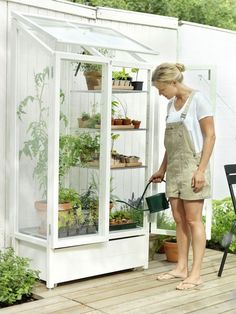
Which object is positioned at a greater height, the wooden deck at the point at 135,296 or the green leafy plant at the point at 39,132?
the green leafy plant at the point at 39,132

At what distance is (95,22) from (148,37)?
2.44 feet

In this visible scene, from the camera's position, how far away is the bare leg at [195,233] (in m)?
4.66

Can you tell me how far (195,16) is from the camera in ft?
49.2

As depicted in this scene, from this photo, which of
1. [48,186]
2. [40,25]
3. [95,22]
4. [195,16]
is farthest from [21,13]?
[195,16]

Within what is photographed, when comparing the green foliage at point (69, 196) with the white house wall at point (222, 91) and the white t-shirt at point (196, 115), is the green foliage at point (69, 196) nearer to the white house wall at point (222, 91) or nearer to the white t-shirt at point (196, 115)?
the white t-shirt at point (196, 115)

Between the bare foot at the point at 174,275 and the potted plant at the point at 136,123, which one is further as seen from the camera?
the potted plant at the point at 136,123

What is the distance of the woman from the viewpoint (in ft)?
15.0

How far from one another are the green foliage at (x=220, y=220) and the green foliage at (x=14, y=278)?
224 centimetres

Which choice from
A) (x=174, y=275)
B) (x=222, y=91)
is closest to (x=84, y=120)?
(x=174, y=275)

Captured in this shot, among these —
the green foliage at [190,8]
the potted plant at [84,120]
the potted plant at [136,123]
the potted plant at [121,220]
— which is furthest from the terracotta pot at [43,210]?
the green foliage at [190,8]

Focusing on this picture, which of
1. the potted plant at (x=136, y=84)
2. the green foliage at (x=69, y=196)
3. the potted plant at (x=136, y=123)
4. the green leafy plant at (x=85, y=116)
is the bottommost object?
the green foliage at (x=69, y=196)

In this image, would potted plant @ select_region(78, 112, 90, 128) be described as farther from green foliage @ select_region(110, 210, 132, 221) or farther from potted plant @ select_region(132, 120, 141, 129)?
green foliage @ select_region(110, 210, 132, 221)

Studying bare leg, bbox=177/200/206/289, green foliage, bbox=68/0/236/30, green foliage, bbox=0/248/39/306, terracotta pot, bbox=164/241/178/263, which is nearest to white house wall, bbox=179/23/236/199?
terracotta pot, bbox=164/241/178/263

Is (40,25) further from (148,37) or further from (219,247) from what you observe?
(219,247)
